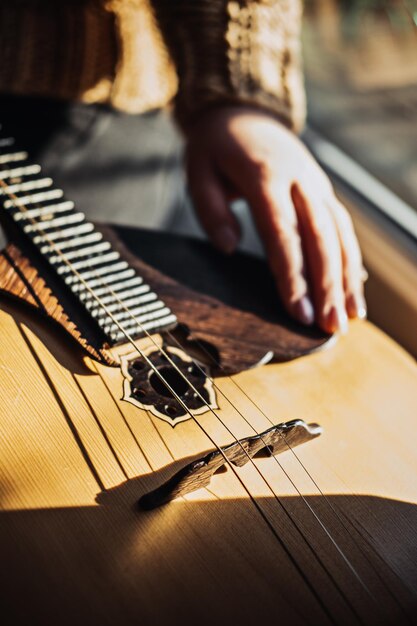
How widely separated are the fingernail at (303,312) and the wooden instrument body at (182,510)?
11cm

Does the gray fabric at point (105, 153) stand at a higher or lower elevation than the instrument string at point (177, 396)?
higher

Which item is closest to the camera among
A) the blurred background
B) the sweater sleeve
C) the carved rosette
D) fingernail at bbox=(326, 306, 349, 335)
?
the carved rosette

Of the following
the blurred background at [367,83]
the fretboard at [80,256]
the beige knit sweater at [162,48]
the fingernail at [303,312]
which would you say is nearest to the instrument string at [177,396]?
the fretboard at [80,256]

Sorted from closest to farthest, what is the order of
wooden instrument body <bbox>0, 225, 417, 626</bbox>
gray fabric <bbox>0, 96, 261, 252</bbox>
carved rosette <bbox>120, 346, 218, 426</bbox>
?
wooden instrument body <bbox>0, 225, 417, 626</bbox>
carved rosette <bbox>120, 346, 218, 426</bbox>
gray fabric <bbox>0, 96, 261, 252</bbox>

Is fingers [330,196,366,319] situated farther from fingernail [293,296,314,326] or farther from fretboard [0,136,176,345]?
fretboard [0,136,176,345]

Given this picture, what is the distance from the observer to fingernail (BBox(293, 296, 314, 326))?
0.72 metres

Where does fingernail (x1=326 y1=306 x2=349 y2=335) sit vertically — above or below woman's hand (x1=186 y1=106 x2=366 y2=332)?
below

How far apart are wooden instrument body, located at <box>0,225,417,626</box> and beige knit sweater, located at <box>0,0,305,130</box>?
466mm

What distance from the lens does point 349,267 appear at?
0.76 metres

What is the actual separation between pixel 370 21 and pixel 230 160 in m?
1.64

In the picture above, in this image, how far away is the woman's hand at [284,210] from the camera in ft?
2.40

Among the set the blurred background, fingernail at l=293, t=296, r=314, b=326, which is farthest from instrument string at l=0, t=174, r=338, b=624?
the blurred background

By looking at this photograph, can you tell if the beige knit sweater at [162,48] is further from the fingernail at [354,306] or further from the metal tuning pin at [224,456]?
the metal tuning pin at [224,456]

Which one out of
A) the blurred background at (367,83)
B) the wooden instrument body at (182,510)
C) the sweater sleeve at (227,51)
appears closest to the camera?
the wooden instrument body at (182,510)
